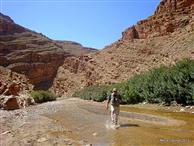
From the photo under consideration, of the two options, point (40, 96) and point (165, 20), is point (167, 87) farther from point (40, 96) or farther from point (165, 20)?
point (165, 20)

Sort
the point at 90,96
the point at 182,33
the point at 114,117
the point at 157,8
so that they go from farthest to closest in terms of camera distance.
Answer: the point at 157,8 < the point at 182,33 < the point at 90,96 < the point at 114,117

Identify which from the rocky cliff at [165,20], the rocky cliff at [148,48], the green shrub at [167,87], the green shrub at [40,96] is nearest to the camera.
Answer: the green shrub at [167,87]

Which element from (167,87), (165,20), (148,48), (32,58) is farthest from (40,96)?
(32,58)

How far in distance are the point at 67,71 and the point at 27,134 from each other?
103 meters

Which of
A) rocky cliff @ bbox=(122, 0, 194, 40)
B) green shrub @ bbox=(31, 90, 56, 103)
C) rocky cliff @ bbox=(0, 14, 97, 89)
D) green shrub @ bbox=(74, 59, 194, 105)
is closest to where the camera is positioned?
green shrub @ bbox=(74, 59, 194, 105)

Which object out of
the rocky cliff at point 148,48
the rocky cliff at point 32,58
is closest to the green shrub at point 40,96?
the rocky cliff at point 148,48

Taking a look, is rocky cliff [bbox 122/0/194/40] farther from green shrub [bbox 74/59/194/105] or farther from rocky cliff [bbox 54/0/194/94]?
green shrub [bbox 74/59/194/105]

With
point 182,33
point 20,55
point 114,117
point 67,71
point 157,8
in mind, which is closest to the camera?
point 114,117

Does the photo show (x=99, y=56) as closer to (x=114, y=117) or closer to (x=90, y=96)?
(x=90, y=96)

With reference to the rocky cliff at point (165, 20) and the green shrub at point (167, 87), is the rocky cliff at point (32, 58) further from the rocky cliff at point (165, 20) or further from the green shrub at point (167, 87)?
the green shrub at point (167, 87)

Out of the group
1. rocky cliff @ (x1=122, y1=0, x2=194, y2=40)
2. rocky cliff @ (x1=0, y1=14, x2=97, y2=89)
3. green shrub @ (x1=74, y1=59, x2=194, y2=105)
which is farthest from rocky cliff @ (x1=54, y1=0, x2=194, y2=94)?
rocky cliff @ (x1=0, y1=14, x2=97, y2=89)

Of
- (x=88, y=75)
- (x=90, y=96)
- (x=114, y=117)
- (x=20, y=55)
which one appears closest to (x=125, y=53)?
(x=88, y=75)

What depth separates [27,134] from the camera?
1482cm

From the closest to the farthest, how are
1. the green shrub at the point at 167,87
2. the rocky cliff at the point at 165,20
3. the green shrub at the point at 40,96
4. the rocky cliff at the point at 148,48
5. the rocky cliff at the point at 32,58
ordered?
the green shrub at the point at 167,87, the green shrub at the point at 40,96, the rocky cliff at the point at 148,48, the rocky cliff at the point at 165,20, the rocky cliff at the point at 32,58
